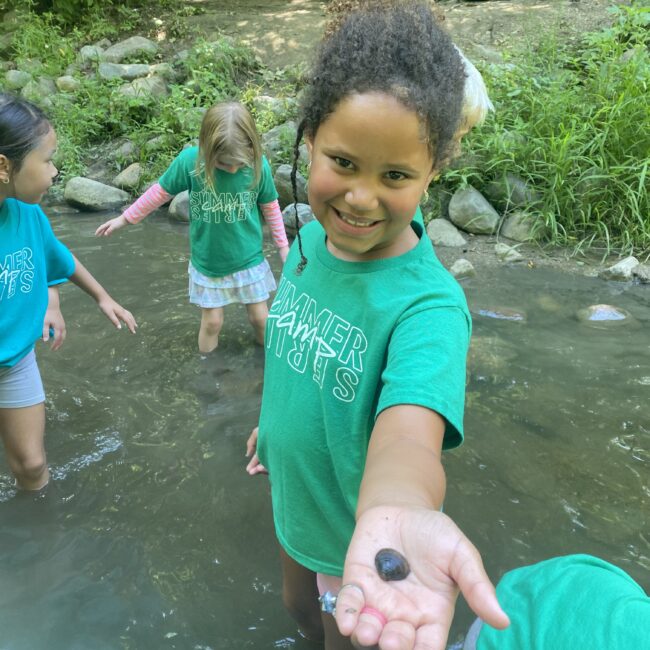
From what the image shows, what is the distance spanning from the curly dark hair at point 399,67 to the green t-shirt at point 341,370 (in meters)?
0.27

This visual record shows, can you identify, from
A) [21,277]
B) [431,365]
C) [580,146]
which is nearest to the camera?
[431,365]

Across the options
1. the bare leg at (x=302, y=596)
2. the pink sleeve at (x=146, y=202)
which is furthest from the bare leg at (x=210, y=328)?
the bare leg at (x=302, y=596)

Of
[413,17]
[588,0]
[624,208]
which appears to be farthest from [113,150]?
[413,17]

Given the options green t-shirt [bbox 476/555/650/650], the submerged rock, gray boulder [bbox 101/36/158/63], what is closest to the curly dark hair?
green t-shirt [bbox 476/555/650/650]

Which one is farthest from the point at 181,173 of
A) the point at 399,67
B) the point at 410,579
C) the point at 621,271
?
the point at 621,271

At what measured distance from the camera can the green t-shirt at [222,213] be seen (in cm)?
343

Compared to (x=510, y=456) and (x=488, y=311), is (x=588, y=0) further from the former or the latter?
(x=510, y=456)

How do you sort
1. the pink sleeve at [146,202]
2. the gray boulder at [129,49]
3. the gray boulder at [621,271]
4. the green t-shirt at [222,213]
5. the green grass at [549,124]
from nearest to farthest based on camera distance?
1. the green t-shirt at [222,213]
2. the pink sleeve at [146,202]
3. the gray boulder at [621,271]
4. the green grass at [549,124]
5. the gray boulder at [129,49]

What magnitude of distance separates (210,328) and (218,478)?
119 centimetres

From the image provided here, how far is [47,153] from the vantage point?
7.55 ft

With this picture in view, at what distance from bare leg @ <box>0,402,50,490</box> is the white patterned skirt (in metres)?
1.32

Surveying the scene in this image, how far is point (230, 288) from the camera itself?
365 centimetres

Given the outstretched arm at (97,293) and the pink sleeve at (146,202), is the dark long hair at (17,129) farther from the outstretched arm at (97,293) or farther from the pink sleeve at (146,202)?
the pink sleeve at (146,202)

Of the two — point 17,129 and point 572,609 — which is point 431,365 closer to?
point 572,609
